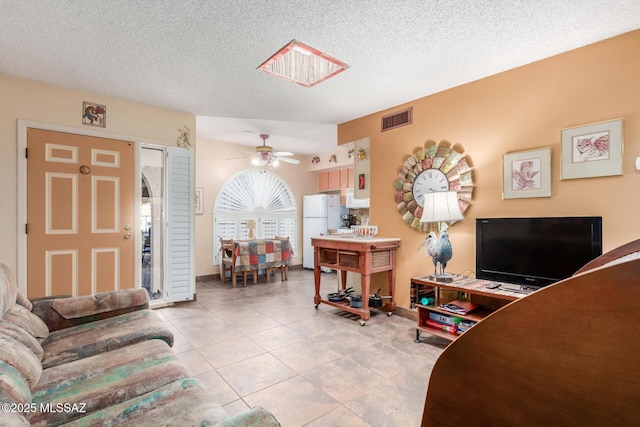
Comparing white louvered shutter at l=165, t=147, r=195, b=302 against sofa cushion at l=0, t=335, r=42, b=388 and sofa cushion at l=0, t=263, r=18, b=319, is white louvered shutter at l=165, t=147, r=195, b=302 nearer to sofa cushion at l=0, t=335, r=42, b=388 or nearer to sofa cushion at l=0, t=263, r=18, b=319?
sofa cushion at l=0, t=263, r=18, b=319

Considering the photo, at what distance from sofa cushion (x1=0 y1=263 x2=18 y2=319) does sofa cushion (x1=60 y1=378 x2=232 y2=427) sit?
0.87 metres

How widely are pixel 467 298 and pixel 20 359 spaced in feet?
10.2

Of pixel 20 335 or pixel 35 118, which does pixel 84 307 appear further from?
pixel 35 118

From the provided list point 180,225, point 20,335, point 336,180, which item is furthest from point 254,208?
A: point 20,335

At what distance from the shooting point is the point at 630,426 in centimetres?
37

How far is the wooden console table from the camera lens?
320 cm

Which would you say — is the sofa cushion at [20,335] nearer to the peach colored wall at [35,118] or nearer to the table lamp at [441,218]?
the peach colored wall at [35,118]

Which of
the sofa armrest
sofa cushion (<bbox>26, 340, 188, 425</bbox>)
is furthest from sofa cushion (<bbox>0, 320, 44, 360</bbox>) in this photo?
the sofa armrest

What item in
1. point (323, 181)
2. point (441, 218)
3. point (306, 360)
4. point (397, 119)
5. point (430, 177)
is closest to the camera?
point (306, 360)

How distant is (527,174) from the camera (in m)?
2.54

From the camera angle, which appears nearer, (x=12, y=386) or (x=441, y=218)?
(x=12, y=386)

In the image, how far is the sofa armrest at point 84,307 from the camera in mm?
1914

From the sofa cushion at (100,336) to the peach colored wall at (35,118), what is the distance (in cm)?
186

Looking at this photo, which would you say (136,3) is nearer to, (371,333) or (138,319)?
(138,319)
